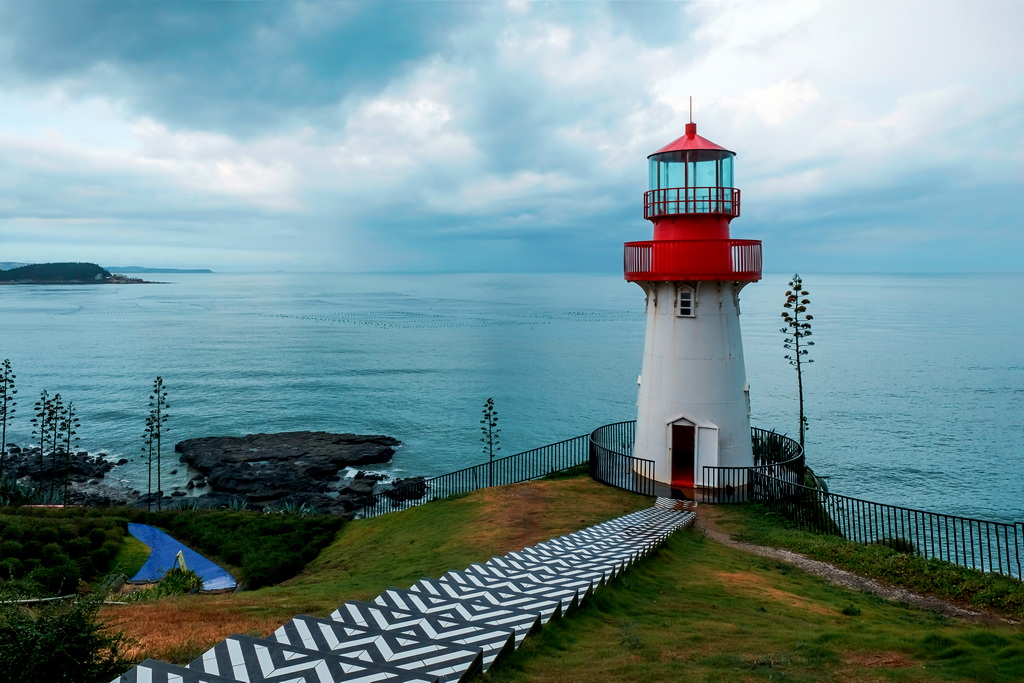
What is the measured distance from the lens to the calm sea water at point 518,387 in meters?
42.1

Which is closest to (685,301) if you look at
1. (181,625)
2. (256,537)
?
(181,625)

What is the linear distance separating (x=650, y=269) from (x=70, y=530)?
57.9 ft

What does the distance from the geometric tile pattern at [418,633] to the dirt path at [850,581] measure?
518 cm

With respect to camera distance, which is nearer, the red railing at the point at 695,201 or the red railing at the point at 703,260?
the red railing at the point at 703,260

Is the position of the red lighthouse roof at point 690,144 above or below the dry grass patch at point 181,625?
above

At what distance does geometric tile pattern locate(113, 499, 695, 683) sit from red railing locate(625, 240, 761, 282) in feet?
31.7

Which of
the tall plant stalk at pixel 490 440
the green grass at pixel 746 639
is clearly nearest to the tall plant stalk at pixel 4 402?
the tall plant stalk at pixel 490 440

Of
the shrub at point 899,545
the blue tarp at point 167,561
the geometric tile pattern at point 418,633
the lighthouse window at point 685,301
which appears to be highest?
the lighthouse window at point 685,301

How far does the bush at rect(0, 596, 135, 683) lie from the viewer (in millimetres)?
5426

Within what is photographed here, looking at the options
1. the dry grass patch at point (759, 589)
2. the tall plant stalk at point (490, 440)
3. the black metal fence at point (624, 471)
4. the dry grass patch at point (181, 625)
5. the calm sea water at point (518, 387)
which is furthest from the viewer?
the calm sea water at point (518, 387)

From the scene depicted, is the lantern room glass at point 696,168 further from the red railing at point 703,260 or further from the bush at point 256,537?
the bush at point 256,537

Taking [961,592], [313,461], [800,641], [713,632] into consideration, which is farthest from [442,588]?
[313,461]

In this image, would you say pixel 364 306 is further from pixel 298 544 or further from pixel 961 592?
pixel 961 592

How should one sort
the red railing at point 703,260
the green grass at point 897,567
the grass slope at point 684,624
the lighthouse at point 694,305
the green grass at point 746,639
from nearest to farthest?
the green grass at point 746,639 < the grass slope at point 684,624 < the green grass at point 897,567 < the red railing at point 703,260 < the lighthouse at point 694,305
